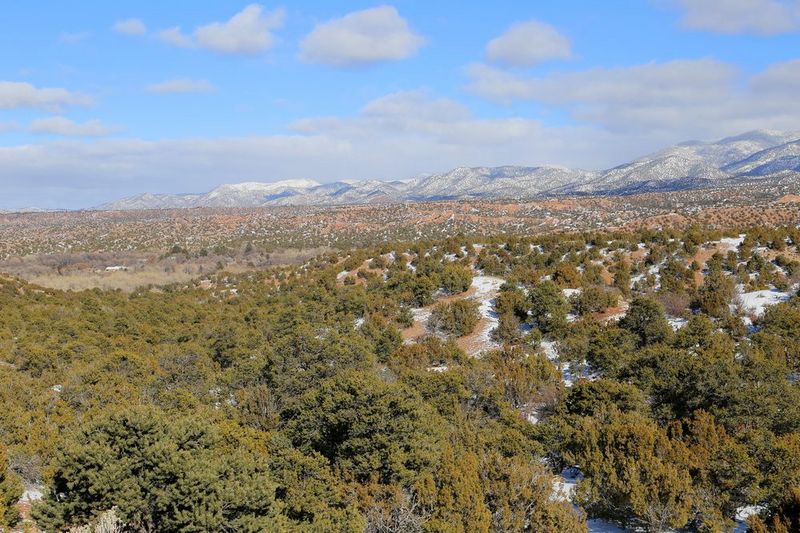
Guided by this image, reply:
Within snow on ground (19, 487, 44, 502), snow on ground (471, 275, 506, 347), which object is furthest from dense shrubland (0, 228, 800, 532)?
snow on ground (471, 275, 506, 347)

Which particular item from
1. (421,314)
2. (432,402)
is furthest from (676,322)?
(432,402)

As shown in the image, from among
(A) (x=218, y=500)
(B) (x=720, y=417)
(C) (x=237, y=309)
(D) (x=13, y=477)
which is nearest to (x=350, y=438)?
(A) (x=218, y=500)

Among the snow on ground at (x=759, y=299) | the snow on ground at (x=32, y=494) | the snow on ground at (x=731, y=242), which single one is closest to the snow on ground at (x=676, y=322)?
the snow on ground at (x=759, y=299)

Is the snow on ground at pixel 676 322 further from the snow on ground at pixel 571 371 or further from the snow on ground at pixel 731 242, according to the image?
the snow on ground at pixel 731 242

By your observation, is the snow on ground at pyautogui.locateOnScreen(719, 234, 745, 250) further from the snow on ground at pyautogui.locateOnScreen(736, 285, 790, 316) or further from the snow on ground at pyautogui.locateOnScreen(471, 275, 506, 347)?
the snow on ground at pyautogui.locateOnScreen(471, 275, 506, 347)

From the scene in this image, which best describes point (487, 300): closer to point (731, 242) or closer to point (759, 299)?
point (759, 299)

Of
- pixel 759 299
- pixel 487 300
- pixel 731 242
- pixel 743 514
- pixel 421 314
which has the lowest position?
pixel 743 514

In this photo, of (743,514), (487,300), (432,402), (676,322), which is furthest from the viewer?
(487,300)
